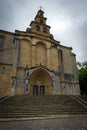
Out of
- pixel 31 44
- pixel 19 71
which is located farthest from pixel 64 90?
pixel 31 44

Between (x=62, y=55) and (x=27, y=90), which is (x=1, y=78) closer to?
(x=27, y=90)

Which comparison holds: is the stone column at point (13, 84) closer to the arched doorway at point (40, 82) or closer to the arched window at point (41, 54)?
the arched doorway at point (40, 82)

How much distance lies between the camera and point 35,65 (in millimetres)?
20719

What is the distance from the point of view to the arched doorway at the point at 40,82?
65.3 feet

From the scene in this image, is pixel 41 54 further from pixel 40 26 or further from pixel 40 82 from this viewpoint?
pixel 40 26

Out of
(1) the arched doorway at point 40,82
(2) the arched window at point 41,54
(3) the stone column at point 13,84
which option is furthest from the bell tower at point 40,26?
(3) the stone column at point 13,84

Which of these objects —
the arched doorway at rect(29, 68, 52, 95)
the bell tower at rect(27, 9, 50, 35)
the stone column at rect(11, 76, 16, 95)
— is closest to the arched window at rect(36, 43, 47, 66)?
the arched doorway at rect(29, 68, 52, 95)

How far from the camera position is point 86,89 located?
29.6 meters

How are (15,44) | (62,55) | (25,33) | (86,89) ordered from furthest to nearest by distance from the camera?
(86,89) → (62,55) → (25,33) → (15,44)

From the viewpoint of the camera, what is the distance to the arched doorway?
19.9 m

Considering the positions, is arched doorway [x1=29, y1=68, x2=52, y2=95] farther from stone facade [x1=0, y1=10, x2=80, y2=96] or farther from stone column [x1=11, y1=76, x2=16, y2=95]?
stone column [x1=11, y1=76, x2=16, y2=95]

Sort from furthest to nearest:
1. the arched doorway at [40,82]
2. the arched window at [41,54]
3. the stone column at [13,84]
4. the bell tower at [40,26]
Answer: the bell tower at [40,26] < the arched window at [41,54] < the arched doorway at [40,82] < the stone column at [13,84]

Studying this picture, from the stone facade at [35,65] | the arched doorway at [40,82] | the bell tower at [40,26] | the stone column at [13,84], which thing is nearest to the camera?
the stone column at [13,84]

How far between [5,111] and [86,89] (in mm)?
25072
